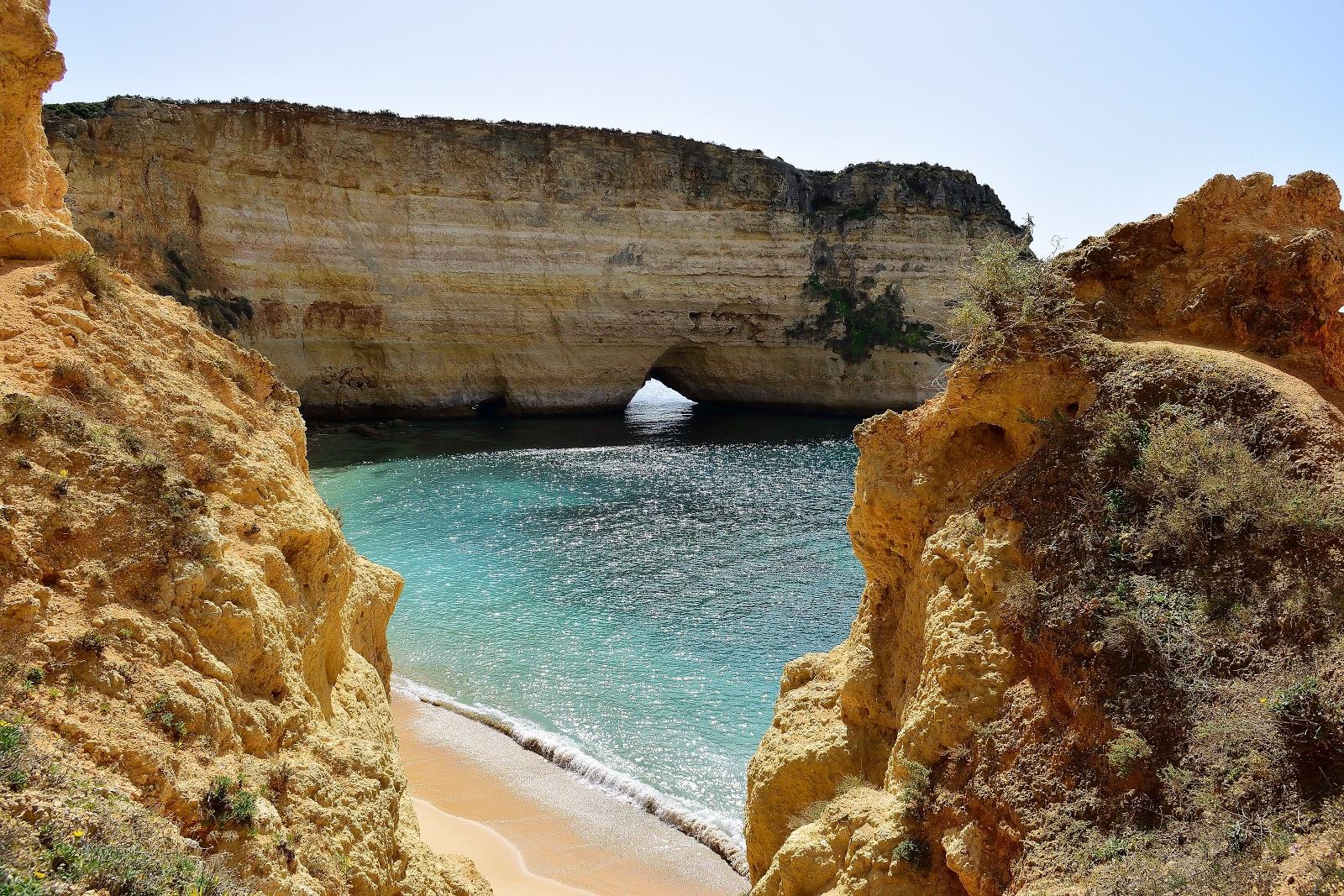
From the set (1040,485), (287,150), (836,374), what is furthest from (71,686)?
(836,374)

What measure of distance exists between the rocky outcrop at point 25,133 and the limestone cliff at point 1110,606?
20.3ft

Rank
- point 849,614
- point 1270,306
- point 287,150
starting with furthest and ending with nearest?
point 287,150 < point 849,614 < point 1270,306

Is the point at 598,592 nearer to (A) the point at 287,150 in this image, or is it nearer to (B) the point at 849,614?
(B) the point at 849,614

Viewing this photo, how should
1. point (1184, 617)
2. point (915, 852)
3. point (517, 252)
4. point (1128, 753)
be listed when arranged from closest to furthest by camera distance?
point (1128, 753)
point (1184, 617)
point (915, 852)
point (517, 252)

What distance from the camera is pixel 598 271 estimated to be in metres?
37.7

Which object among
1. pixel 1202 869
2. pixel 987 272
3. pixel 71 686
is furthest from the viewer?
pixel 987 272

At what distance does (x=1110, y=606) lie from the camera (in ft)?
14.6

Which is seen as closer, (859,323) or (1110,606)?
(1110,606)

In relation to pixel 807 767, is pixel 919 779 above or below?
above

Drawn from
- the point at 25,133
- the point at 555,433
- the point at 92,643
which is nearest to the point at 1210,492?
the point at 92,643

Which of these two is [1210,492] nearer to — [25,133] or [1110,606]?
[1110,606]

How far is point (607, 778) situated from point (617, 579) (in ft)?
24.9

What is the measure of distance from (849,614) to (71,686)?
13.2 meters

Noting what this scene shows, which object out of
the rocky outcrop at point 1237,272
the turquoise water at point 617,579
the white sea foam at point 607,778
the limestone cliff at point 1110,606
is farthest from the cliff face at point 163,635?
the rocky outcrop at point 1237,272
